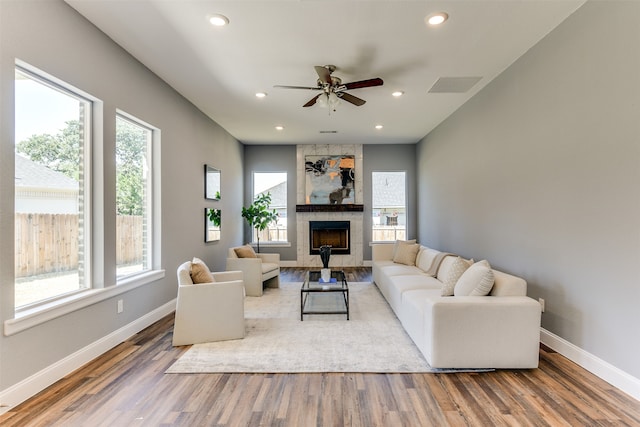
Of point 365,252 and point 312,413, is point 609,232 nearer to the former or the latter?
point 312,413

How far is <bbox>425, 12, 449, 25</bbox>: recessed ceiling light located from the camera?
8.76ft

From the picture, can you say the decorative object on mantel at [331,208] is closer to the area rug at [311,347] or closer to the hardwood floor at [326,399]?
the area rug at [311,347]

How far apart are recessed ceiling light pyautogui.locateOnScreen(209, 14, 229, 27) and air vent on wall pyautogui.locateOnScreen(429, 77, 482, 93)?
8.56ft

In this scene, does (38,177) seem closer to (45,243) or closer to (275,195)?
(45,243)

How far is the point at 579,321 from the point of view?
267cm

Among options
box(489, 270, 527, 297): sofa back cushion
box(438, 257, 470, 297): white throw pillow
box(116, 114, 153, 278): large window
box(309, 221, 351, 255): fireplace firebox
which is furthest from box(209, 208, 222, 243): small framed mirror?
box(489, 270, 527, 297): sofa back cushion

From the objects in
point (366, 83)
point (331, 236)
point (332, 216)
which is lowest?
point (331, 236)

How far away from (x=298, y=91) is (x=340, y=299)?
305cm

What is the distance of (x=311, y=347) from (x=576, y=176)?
2782 millimetres

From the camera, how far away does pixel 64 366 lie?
2.48 m

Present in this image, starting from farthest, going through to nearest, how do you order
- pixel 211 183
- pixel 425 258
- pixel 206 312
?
pixel 211 183 → pixel 425 258 → pixel 206 312

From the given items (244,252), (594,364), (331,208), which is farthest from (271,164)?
(594,364)

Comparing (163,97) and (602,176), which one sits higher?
(163,97)

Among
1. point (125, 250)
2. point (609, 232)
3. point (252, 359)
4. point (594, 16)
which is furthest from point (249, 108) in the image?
point (609, 232)
